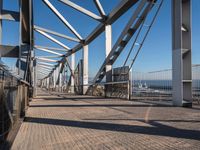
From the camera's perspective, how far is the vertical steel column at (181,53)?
9414 millimetres

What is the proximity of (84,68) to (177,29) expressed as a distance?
16.1m

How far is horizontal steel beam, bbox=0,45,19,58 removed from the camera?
30.2ft

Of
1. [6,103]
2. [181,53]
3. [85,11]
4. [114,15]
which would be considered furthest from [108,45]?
[6,103]

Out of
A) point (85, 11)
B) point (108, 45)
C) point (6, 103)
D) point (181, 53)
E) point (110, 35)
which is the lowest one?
point (6, 103)

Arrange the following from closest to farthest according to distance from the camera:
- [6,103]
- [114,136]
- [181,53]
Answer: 1. [114,136]
2. [6,103]
3. [181,53]

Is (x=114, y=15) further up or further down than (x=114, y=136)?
further up

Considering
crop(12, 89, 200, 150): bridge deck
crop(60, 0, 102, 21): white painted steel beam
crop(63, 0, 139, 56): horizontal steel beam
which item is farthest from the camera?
crop(60, 0, 102, 21): white painted steel beam

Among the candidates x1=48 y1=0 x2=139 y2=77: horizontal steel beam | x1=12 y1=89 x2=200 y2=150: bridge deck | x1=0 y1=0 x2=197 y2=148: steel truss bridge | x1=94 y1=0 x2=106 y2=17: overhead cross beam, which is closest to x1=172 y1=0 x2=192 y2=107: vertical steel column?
x1=0 y1=0 x2=197 y2=148: steel truss bridge

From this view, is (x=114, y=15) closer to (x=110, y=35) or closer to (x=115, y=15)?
(x=115, y=15)

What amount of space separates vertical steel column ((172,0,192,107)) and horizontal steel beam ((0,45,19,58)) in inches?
249

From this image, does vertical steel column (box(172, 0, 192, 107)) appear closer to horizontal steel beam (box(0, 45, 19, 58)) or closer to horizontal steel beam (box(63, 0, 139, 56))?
horizontal steel beam (box(63, 0, 139, 56))

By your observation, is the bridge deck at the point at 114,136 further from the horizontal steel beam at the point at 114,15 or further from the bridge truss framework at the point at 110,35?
the horizontal steel beam at the point at 114,15

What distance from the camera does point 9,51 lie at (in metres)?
9.55

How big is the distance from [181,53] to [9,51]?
6663mm
